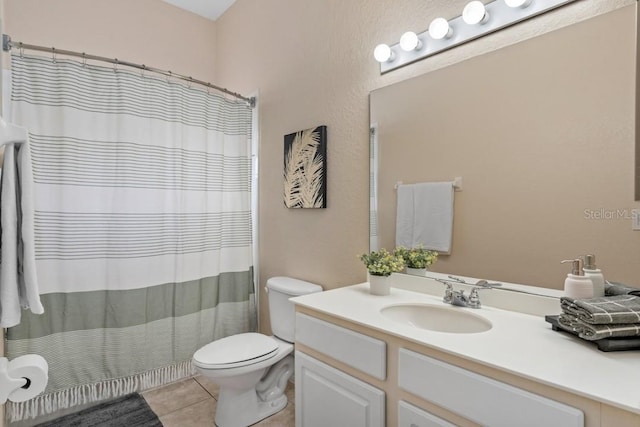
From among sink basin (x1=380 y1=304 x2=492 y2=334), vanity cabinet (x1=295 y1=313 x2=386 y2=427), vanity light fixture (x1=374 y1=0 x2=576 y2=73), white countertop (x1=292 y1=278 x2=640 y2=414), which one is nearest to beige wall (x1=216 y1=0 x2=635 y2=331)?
vanity light fixture (x1=374 y1=0 x2=576 y2=73)

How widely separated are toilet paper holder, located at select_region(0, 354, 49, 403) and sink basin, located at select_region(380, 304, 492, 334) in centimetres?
112

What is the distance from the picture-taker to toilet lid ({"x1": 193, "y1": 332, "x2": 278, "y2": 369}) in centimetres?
176

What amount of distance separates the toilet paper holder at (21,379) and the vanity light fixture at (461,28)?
1823mm

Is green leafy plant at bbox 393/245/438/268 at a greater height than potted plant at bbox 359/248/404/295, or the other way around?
green leafy plant at bbox 393/245/438/268

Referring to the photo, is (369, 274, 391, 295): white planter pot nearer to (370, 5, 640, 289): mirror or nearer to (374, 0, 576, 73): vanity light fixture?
(370, 5, 640, 289): mirror

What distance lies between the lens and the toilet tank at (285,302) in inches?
81.7

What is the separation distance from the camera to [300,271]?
7.53ft

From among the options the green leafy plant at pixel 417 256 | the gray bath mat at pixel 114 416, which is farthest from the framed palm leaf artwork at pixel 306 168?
the gray bath mat at pixel 114 416

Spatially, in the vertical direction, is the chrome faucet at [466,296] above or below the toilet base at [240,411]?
above

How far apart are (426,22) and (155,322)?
7.64ft

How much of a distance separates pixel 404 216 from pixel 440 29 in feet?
2.83

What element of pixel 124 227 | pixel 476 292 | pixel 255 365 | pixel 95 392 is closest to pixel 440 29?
pixel 476 292

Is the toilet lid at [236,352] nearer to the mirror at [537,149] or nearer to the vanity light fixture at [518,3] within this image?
the mirror at [537,149]

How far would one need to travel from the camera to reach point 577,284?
3.57 feet
